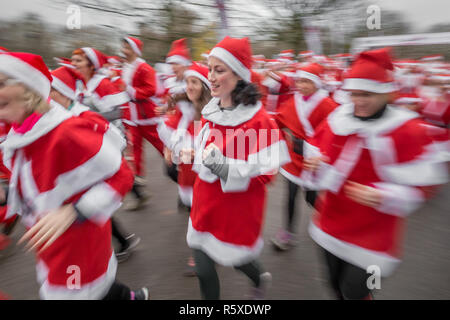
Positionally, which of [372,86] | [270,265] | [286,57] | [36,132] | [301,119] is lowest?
[270,265]

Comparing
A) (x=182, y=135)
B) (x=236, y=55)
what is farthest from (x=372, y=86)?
(x=182, y=135)

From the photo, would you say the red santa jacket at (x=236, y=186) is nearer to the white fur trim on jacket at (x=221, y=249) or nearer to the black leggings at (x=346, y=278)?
the white fur trim on jacket at (x=221, y=249)

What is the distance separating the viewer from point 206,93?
2.60 metres

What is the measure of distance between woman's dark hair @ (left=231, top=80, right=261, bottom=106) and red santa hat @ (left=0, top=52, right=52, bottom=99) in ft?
3.55

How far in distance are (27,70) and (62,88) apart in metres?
1.42

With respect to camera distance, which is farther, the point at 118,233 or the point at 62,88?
the point at 118,233

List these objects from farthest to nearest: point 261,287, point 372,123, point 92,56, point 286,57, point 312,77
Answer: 1. point 286,57
2. point 92,56
3. point 312,77
4. point 261,287
5. point 372,123

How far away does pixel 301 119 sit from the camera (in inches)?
126

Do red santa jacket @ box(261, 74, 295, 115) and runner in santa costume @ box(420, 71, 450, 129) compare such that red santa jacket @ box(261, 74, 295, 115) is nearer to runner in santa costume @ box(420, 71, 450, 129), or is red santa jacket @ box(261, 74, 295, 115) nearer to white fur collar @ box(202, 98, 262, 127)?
runner in santa costume @ box(420, 71, 450, 129)

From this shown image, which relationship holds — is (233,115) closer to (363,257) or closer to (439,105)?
(363,257)

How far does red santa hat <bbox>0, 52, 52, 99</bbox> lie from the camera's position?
1.38 metres

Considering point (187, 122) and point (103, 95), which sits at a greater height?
point (103, 95)

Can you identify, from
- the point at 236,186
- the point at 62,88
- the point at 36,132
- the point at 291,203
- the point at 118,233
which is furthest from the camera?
the point at 291,203

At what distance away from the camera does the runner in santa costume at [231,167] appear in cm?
180
